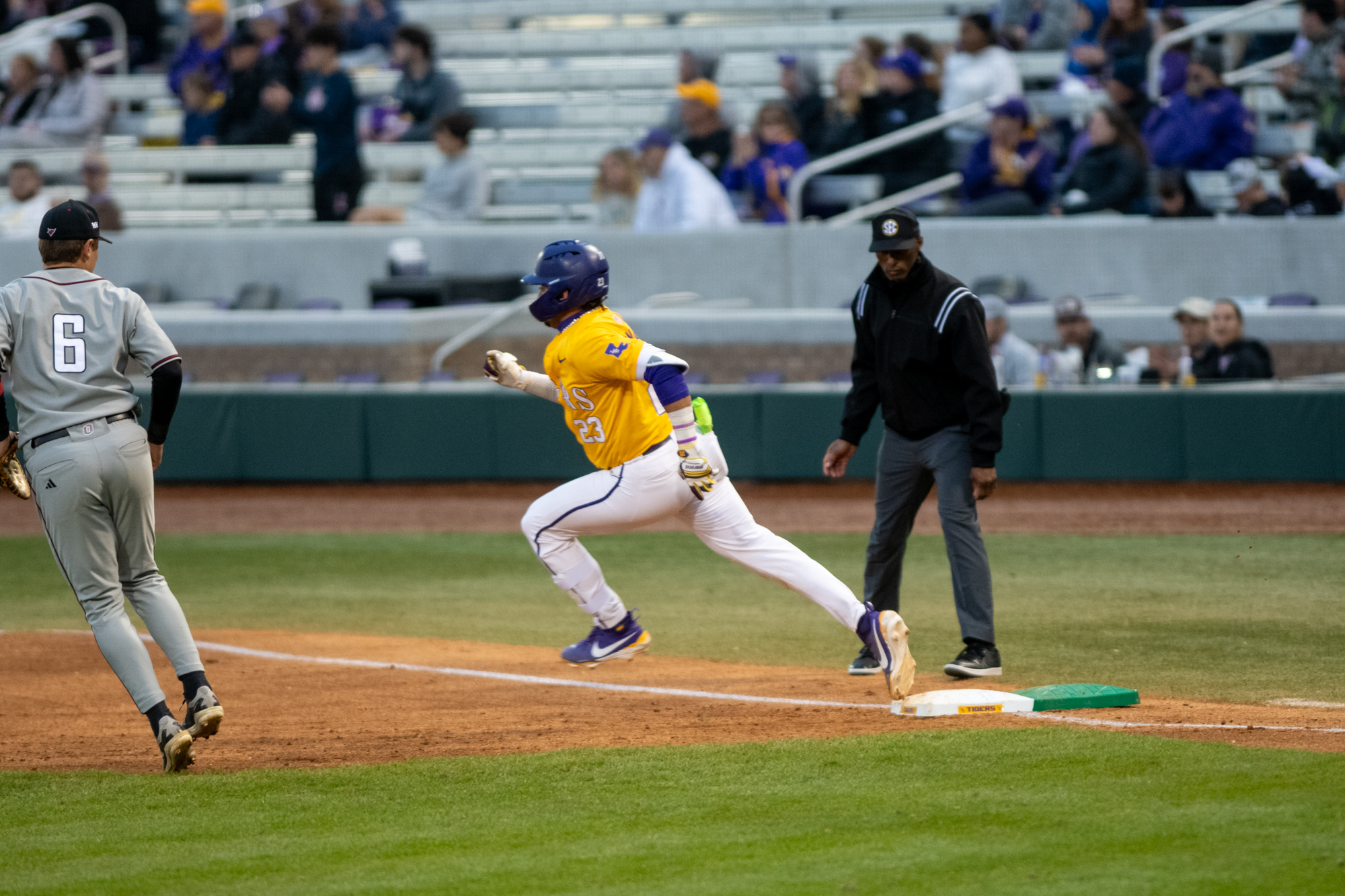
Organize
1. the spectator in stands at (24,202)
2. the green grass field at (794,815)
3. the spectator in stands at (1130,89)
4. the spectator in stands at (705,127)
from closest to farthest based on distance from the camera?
the green grass field at (794,815), the spectator in stands at (1130,89), the spectator in stands at (705,127), the spectator in stands at (24,202)

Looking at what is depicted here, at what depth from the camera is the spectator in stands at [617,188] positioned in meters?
17.2

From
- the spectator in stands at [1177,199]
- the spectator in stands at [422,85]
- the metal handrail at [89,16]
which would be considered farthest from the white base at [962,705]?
the metal handrail at [89,16]

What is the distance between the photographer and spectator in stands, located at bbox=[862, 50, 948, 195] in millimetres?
16875

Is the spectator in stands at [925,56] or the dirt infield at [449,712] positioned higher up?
the spectator in stands at [925,56]

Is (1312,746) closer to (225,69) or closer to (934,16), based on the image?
(934,16)

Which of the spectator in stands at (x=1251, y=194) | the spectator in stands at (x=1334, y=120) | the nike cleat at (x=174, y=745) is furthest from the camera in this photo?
the spectator in stands at (x=1251, y=194)

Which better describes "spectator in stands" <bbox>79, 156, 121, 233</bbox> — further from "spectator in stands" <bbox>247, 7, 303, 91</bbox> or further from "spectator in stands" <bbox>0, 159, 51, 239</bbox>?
"spectator in stands" <bbox>247, 7, 303, 91</bbox>

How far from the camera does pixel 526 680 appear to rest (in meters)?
7.51

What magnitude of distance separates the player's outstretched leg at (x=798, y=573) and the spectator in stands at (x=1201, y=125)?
397 inches

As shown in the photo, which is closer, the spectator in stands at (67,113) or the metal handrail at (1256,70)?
the metal handrail at (1256,70)

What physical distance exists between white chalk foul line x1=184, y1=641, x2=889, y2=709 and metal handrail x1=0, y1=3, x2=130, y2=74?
16.0 m

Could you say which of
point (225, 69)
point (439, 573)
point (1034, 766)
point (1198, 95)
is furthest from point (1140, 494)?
point (225, 69)

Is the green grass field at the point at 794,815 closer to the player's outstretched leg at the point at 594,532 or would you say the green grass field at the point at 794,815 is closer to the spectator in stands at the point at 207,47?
the player's outstretched leg at the point at 594,532

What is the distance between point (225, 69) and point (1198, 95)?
12.1m
